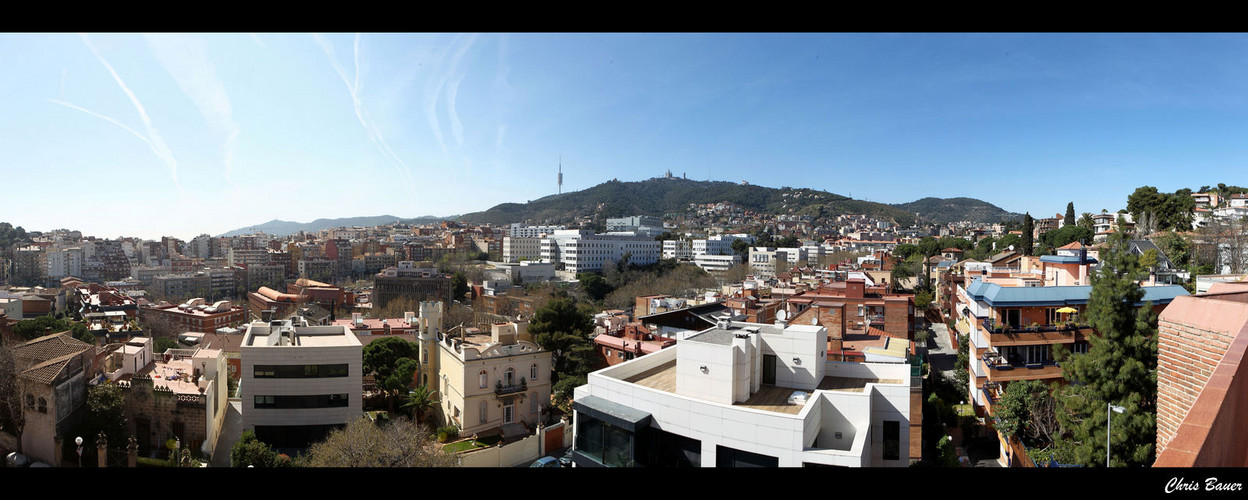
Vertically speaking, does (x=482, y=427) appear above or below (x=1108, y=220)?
below

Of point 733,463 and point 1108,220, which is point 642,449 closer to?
point 733,463

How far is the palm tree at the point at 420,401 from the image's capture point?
32.8 feet

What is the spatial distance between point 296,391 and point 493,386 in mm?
2817

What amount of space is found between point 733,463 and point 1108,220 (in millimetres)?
27622

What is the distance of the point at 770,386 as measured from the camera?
587 cm

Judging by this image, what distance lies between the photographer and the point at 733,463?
4.67 metres

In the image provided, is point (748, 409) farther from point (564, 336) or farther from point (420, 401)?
point (564, 336)

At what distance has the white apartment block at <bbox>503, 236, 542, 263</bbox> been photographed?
157ft

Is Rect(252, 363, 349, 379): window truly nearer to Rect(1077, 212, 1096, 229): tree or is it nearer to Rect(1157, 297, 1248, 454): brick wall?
Rect(1157, 297, 1248, 454): brick wall

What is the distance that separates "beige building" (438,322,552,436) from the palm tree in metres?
0.27

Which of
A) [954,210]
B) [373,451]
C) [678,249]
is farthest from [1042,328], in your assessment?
[954,210]
